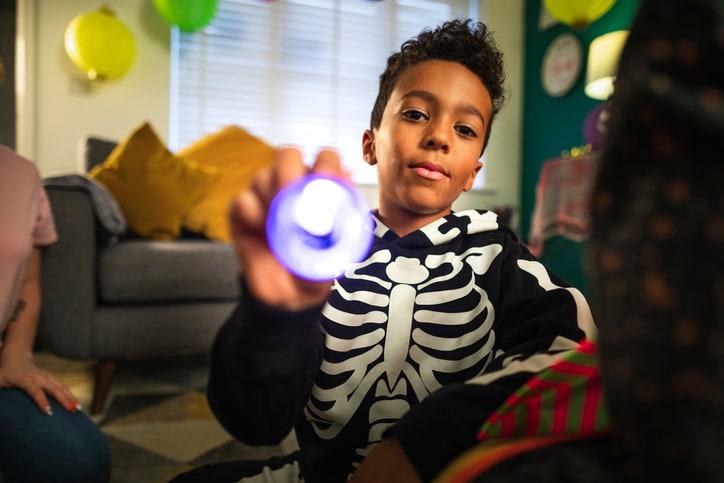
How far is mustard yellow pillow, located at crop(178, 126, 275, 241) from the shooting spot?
2.32m

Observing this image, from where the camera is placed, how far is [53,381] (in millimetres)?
980

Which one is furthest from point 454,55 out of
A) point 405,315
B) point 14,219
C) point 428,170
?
point 14,219

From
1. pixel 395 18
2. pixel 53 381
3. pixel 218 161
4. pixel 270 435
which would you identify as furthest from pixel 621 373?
pixel 395 18

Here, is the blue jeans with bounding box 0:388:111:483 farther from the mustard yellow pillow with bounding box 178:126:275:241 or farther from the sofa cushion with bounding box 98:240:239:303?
the mustard yellow pillow with bounding box 178:126:275:241

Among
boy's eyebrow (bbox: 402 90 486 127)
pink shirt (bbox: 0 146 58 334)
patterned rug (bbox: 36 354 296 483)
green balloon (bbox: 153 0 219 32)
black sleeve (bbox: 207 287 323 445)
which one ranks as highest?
green balloon (bbox: 153 0 219 32)

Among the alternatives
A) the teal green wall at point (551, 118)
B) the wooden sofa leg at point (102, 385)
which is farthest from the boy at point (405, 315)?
the teal green wall at point (551, 118)

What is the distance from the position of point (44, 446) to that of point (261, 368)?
0.66 m

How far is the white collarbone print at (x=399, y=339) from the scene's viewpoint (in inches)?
26.2

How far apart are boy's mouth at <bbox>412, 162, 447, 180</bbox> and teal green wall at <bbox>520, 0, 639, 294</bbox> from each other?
2.51m

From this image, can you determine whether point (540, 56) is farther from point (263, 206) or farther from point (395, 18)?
point (263, 206)

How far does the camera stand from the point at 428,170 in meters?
0.75

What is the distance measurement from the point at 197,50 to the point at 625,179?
3.65 m

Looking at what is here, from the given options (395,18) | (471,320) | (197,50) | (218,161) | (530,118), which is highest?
(395,18)

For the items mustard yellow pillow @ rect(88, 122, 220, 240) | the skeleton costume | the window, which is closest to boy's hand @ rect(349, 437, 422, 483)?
the skeleton costume
